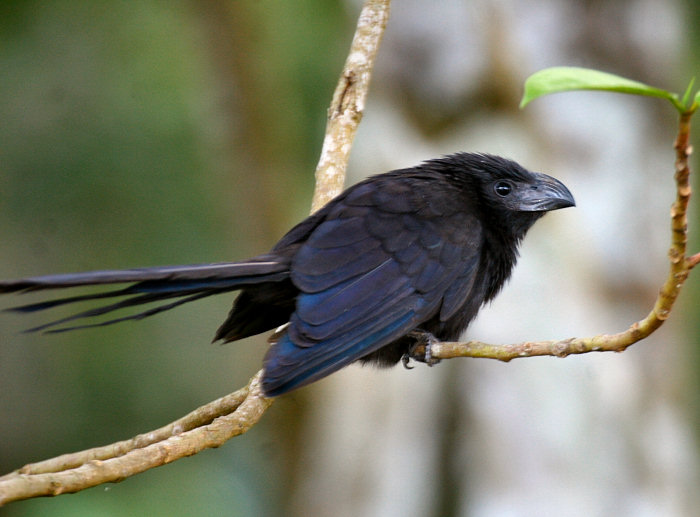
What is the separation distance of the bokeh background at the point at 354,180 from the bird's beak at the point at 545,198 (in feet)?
9.14

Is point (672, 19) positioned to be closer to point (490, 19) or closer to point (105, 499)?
point (490, 19)

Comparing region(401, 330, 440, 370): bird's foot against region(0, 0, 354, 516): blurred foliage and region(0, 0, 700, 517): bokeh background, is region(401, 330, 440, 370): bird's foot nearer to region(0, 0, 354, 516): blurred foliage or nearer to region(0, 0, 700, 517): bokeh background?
region(0, 0, 700, 517): bokeh background

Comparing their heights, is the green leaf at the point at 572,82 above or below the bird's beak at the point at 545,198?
above

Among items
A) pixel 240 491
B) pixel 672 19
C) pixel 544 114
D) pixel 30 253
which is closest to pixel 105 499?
pixel 240 491

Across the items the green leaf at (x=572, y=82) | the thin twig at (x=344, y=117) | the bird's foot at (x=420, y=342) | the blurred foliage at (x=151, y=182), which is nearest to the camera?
the green leaf at (x=572, y=82)

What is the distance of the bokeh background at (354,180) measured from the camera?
621 centimetres

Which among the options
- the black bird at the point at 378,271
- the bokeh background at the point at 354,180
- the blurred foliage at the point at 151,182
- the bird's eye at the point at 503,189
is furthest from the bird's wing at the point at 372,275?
the blurred foliage at the point at 151,182

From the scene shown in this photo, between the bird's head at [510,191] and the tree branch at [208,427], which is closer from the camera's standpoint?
the tree branch at [208,427]

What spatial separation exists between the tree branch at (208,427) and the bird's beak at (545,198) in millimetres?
755

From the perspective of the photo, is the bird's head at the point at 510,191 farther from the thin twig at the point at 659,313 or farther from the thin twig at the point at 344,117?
the thin twig at the point at 659,313

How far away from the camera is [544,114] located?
6508mm

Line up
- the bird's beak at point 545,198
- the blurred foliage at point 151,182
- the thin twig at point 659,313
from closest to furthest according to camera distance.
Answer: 1. the thin twig at point 659,313
2. the bird's beak at point 545,198
3. the blurred foliage at point 151,182

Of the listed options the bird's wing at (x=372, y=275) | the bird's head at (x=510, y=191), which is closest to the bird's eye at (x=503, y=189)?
the bird's head at (x=510, y=191)

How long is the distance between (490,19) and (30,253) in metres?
4.41
